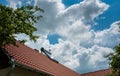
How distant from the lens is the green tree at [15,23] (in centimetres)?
959

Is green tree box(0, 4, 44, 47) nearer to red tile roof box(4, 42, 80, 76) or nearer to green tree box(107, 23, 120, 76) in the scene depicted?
red tile roof box(4, 42, 80, 76)

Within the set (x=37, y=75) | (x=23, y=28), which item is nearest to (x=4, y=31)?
(x=23, y=28)

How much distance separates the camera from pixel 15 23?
32.9ft

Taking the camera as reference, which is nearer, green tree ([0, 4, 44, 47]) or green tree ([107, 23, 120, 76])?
green tree ([0, 4, 44, 47])

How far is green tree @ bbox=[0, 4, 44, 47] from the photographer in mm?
9586

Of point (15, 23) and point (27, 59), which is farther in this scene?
point (27, 59)

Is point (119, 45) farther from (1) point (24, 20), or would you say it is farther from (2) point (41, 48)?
(2) point (41, 48)

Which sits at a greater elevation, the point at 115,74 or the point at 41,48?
the point at 41,48

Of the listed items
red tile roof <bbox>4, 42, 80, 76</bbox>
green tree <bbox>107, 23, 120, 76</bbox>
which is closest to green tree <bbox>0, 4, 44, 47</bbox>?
red tile roof <bbox>4, 42, 80, 76</bbox>

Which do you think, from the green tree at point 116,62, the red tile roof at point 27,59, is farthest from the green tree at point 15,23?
the green tree at point 116,62

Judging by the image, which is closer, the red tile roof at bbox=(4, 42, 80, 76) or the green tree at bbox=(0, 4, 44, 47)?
the green tree at bbox=(0, 4, 44, 47)

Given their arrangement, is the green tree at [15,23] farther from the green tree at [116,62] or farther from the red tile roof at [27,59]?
the green tree at [116,62]

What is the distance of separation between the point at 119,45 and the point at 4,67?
283 inches

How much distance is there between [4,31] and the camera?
9.49 m
